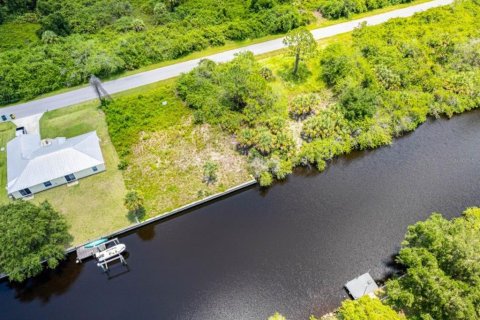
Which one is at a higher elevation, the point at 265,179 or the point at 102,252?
the point at 265,179

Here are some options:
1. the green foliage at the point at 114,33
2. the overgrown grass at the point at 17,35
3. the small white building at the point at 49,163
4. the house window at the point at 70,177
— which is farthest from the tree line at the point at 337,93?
the overgrown grass at the point at 17,35

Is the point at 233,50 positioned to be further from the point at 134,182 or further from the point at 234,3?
the point at 134,182

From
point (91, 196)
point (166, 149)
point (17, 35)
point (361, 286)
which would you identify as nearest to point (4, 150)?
point (91, 196)

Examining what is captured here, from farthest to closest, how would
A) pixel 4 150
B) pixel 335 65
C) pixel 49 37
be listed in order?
1. pixel 49 37
2. pixel 335 65
3. pixel 4 150

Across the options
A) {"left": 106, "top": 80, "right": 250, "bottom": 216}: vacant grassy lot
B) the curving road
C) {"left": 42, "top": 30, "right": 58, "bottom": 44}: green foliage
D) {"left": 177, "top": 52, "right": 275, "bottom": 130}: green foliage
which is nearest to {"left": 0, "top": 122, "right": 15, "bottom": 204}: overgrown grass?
the curving road

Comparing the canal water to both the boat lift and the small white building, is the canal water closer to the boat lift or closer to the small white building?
the boat lift

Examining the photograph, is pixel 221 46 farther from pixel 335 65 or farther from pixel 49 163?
pixel 49 163
